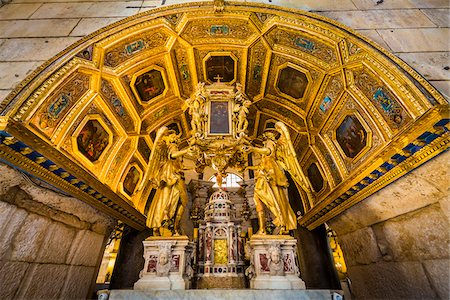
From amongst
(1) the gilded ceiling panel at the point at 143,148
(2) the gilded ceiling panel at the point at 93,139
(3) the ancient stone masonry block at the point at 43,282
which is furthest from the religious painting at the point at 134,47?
(3) the ancient stone masonry block at the point at 43,282

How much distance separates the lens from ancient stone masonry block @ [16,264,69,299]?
4.06 meters

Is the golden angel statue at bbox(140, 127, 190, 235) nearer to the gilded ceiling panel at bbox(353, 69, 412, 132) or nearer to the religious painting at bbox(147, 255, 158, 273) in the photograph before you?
the religious painting at bbox(147, 255, 158, 273)

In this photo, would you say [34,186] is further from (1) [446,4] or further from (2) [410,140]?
(1) [446,4]

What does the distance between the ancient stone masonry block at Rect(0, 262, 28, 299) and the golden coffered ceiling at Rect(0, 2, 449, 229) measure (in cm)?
157

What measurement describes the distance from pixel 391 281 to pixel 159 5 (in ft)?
29.0

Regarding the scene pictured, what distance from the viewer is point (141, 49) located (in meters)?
→ 5.81

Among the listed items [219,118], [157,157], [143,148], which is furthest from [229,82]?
[143,148]

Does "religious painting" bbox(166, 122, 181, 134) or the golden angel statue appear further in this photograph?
"religious painting" bbox(166, 122, 181, 134)

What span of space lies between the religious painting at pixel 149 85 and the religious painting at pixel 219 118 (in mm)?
2100

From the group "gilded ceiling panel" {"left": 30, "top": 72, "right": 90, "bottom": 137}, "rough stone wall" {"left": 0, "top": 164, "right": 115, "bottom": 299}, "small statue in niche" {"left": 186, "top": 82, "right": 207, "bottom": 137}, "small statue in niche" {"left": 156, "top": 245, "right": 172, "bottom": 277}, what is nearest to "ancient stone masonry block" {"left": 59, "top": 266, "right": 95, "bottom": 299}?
"rough stone wall" {"left": 0, "top": 164, "right": 115, "bottom": 299}

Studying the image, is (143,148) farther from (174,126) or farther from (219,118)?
(219,118)

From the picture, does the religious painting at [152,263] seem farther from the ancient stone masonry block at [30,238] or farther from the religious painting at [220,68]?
the religious painting at [220,68]

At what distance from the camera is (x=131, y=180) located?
25.5 ft

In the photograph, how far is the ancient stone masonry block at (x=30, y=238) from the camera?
12.8ft
